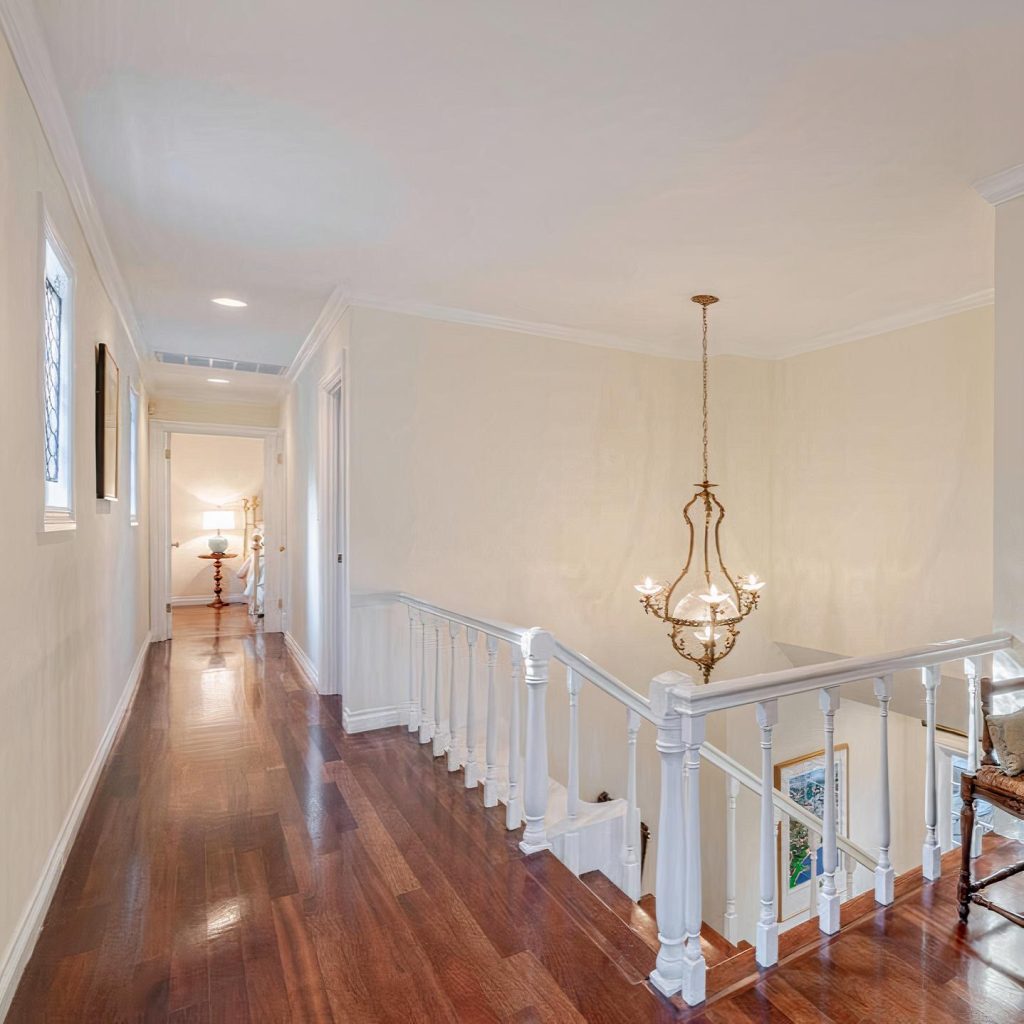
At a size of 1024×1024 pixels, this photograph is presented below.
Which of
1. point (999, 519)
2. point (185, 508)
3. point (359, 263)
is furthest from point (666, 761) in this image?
point (185, 508)

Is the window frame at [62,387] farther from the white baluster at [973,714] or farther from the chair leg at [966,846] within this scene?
the white baluster at [973,714]

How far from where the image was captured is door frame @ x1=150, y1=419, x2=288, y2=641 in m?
6.09

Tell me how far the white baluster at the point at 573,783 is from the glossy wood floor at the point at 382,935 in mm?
213

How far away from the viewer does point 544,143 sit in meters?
2.19

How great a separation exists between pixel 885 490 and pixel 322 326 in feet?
12.9

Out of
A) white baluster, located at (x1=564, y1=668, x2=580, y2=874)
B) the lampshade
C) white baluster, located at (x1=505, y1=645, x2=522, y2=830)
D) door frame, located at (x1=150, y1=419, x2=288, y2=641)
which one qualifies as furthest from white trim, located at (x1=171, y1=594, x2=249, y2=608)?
white baluster, located at (x1=564, y1=668, x2=580, y2=874)

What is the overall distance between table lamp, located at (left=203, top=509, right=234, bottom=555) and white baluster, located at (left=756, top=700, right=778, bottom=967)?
8325 mm

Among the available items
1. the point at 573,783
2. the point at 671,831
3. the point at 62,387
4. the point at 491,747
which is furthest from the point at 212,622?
the point at 671,831

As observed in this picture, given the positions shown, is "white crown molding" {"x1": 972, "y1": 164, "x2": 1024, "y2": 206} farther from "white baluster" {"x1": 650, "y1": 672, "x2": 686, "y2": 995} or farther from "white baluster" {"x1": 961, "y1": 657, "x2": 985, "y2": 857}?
"white baluster" {"x1": 650, "y1": 672, "x2": 686, "y2": 995}

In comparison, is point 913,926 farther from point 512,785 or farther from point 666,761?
point 512,785

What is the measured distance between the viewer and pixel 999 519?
8.21ft

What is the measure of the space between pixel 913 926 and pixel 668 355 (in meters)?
3.77

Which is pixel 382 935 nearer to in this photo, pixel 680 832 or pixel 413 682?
pixel 680 832

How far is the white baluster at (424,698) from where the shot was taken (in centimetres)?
342
